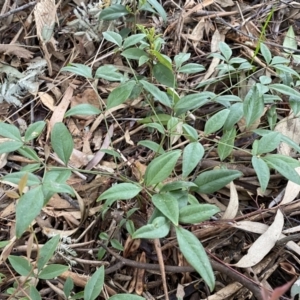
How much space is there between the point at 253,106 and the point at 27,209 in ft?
1.71

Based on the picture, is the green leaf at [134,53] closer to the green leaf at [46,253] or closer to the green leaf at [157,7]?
the green leaf at [157,7]

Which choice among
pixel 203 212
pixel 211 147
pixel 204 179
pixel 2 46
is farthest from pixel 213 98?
pixel 2 46

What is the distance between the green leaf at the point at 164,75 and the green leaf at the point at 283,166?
31cm

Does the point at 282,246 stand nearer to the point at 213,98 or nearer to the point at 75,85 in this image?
the point at 213,98

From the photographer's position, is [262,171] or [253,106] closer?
[262,171]

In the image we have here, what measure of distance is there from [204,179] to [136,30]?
22.6 inches

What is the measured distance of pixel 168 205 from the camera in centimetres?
79

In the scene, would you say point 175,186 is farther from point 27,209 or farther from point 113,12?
point 113,12

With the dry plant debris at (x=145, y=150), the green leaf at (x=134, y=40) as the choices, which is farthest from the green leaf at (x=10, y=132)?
the green leaf at (x=134, y=40)

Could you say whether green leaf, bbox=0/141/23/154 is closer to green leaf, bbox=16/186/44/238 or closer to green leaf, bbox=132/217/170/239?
green leaf, bbox=16/186/44/238

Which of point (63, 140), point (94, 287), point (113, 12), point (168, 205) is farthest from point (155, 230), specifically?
point (113, 12)

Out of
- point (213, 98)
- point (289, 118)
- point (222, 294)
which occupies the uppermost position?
point (213, 98)

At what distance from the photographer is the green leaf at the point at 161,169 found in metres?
0.81

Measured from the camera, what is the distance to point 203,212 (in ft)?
2.58
